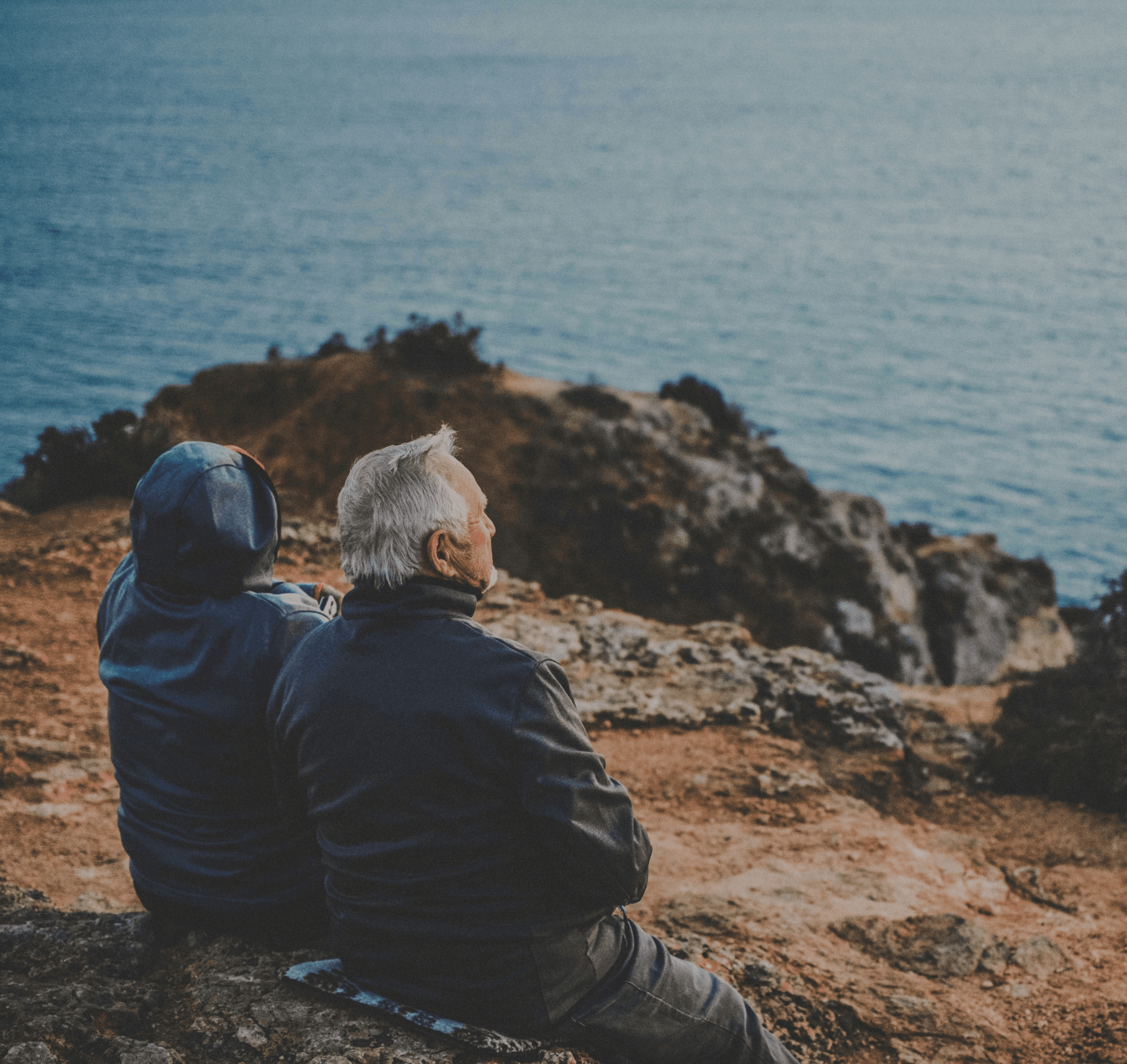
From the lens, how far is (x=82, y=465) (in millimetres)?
14180

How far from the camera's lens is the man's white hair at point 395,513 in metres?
2.38

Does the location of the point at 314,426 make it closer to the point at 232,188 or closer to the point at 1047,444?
the point at 1047,444

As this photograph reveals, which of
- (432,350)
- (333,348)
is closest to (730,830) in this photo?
(432,350)

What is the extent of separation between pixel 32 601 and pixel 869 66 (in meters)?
169

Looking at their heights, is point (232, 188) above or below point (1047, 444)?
above

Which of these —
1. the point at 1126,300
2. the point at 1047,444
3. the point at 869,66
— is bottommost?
the point at 1047,444

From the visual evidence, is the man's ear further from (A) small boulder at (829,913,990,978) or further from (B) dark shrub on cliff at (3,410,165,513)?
(B) dark shrub on cliff at (3,410,165,513)

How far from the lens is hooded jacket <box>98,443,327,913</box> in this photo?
2744 millimetres

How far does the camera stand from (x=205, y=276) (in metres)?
50.1

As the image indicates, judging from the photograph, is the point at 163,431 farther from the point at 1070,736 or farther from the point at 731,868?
the point at 1070,736

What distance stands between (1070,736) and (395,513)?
7418mm

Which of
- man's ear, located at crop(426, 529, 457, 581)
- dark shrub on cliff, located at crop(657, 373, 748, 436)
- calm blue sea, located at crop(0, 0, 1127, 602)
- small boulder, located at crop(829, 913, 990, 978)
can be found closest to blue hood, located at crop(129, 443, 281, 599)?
man's ear, located at crop(426, 529, 457, 581)

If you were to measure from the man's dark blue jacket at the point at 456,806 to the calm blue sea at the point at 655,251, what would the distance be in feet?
89.9

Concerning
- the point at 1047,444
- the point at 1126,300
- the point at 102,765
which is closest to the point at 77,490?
the point at 102,765
